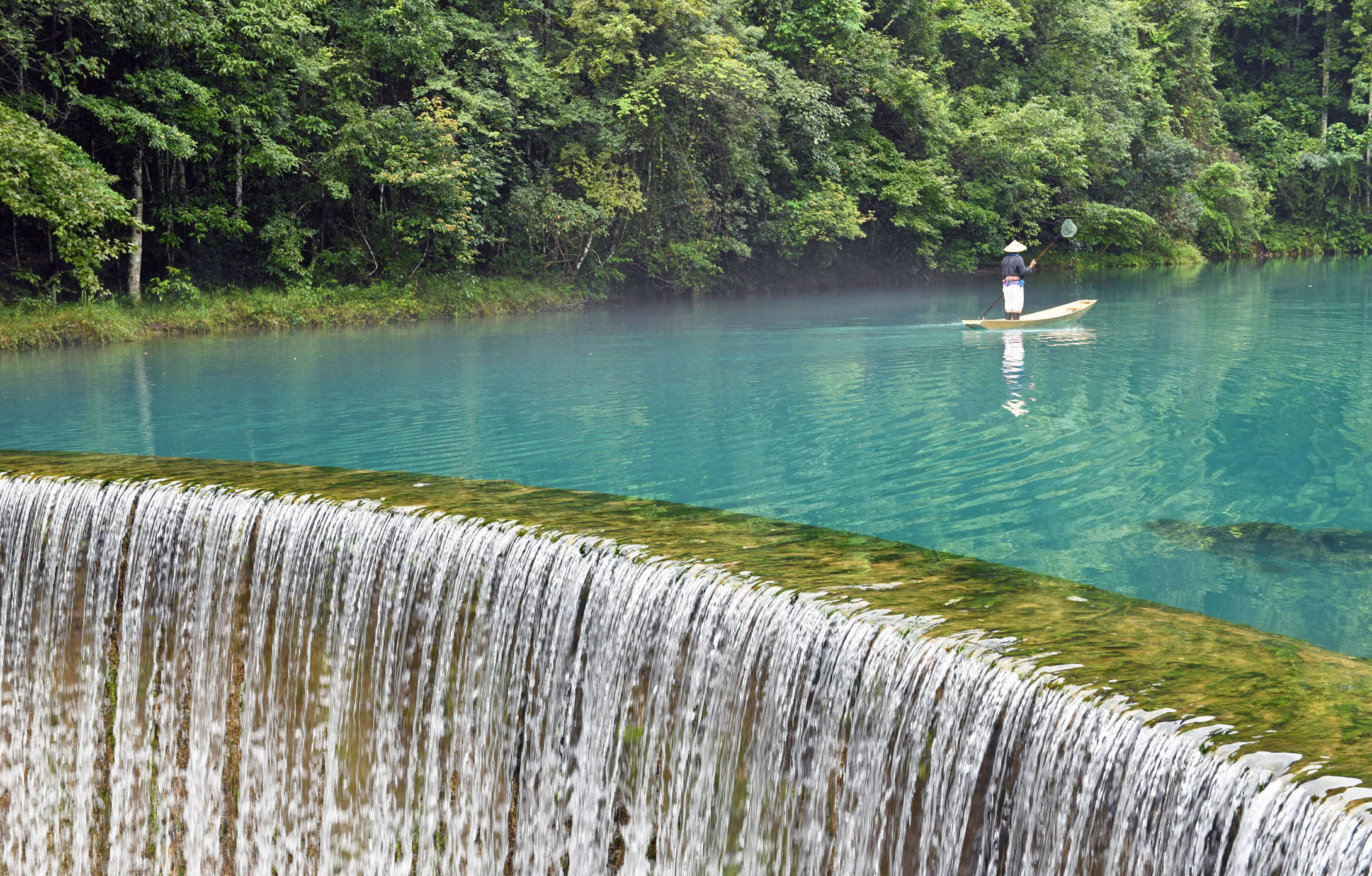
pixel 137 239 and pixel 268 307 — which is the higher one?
pixel 137 239

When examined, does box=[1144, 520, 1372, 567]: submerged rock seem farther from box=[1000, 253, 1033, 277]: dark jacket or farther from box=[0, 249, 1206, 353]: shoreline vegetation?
box=[0, 249, 1206, 353]: shoreline vegetation

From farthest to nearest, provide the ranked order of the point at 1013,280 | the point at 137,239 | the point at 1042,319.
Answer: the point at 137,239 < the point at 1042,319 < the point at 1013,280

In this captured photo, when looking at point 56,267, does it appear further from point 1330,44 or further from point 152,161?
point 1330,44

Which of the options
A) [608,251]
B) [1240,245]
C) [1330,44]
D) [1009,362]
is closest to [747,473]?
[1009,362]

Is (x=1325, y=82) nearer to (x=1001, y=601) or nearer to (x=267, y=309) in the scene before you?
(x=267, y=309)

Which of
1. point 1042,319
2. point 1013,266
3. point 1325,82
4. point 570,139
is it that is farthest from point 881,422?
point 1325,82

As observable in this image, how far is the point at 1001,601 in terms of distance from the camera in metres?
4.77

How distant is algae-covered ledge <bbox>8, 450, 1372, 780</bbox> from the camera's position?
3.67 metres

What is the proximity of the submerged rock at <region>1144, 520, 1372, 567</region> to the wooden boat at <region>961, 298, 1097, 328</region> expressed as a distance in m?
13.2

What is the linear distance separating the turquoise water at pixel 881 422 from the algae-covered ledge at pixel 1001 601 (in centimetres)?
218

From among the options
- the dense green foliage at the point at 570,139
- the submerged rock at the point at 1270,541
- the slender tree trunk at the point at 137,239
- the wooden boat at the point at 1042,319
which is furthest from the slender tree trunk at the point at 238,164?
the submerged rock at the point at 1270,541

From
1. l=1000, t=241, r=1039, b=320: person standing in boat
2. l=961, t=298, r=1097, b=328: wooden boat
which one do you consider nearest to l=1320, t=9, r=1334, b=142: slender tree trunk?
l=961, t=298, r=1097, b=328: wooden boat

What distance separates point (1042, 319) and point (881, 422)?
10486 mm

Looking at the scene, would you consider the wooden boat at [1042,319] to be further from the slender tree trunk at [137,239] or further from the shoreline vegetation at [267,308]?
the slender tree trunk at [137,239]
